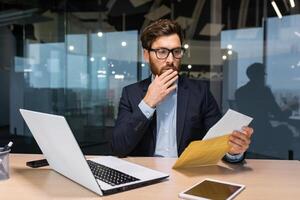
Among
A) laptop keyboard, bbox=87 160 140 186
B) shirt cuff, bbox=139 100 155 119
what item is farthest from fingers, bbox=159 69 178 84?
laptop keyboard, bbox=87 160 140 186

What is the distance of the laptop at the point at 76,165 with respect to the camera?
2.64 ft

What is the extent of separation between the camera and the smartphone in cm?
82

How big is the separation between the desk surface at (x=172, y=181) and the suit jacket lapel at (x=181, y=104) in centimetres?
19

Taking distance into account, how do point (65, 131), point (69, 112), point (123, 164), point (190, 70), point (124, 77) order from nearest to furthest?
point (65, 131), point (123, 164), point (190, 70), point (124, 77), point (69, 112)

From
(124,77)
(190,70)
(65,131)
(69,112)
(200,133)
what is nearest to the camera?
(65,131)

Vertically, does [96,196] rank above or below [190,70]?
below

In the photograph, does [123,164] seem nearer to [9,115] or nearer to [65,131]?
[65,131]

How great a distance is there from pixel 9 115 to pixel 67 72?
108 cm

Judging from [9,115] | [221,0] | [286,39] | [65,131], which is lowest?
[9,115]

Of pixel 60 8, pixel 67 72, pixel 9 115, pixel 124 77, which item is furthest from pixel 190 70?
pixel 9 115

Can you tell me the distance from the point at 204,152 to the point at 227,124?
12cm

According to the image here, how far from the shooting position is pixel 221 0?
3668 mm

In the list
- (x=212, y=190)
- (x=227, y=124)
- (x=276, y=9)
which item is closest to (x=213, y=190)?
(x=212, y=190)

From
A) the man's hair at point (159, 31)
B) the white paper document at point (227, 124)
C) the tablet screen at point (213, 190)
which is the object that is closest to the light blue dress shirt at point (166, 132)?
the man's hair at point (159, 31)
